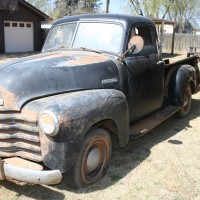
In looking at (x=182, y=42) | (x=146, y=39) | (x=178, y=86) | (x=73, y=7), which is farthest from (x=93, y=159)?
(x=73, y=7)

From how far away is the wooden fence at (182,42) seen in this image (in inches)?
1212

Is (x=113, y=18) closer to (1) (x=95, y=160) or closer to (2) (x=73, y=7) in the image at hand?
(1) (x=95, y=160)

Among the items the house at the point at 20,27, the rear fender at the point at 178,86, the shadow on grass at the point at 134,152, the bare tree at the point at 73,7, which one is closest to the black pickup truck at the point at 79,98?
the shadow on grass at the point at 134,152

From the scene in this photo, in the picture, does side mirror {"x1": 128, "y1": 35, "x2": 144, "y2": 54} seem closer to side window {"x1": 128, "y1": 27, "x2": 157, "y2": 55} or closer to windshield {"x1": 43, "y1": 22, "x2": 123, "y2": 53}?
windshield {"x1": 43, "y1": 22, "x2": 123, "y2": 53}

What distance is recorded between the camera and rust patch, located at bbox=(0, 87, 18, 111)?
3.84 m

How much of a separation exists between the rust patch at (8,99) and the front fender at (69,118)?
0.45 feet

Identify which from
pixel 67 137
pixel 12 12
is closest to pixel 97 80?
pixel 67 137

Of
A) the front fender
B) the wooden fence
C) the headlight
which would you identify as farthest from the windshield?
the wooden fence

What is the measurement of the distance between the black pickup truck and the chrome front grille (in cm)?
1

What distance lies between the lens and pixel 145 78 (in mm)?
5637

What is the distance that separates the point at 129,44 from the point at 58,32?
1.28 metres

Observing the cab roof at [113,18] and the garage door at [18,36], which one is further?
the garage door at [18,36]

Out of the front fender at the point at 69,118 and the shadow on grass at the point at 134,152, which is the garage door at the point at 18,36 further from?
the front fender at the point at 69,118

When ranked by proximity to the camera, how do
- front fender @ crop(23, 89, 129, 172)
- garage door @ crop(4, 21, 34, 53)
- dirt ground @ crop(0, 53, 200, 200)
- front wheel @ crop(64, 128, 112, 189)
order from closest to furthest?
front fender @ crop(23, 89, 129, 172) < front wheel @ crop(64, 128, 112, 189) < dirt ground @ crop(0, 53, 200, 200) < garage door @ crop(4, 21, 34, 53)
